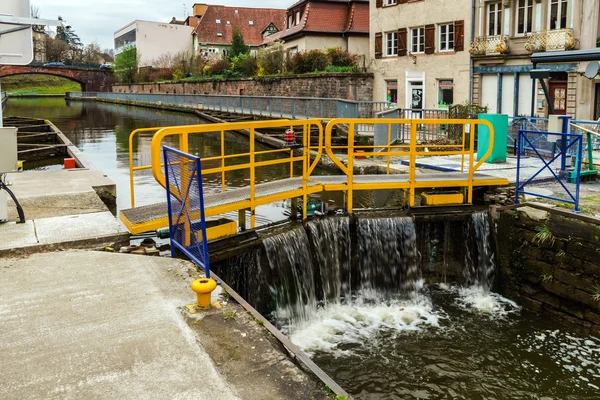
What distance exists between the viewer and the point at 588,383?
7.09 m

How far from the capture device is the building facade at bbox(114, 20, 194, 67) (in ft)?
282

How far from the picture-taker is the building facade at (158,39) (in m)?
85.8

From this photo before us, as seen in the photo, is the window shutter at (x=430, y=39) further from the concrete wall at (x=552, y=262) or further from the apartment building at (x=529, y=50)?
the concrete wall at (x=552, y=262)

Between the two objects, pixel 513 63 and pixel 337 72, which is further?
pixel 337 72

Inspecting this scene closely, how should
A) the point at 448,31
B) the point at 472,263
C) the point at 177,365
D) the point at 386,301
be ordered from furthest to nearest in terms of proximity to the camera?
the point at 448,31, the point at 472,263, the point at 386,301, the point at 177,365

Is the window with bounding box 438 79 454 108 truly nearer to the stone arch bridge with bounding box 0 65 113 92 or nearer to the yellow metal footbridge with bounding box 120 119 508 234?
the yellow metal footbridge with bounding box 120 119 508 234

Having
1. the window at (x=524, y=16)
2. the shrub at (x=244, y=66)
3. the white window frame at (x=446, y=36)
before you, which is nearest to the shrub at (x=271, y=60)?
the shrub at (x=244, y=66)

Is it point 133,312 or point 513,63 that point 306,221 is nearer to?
point 133,312

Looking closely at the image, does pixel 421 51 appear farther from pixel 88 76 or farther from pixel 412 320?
pixel 88 76

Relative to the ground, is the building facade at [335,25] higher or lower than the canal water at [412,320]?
higher

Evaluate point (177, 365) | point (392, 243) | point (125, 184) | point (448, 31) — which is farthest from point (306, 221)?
point (448, 31)

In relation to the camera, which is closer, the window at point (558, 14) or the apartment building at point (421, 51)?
the window at point (558, 14)

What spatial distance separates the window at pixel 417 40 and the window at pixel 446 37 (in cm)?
135

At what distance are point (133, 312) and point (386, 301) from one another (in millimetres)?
5046
